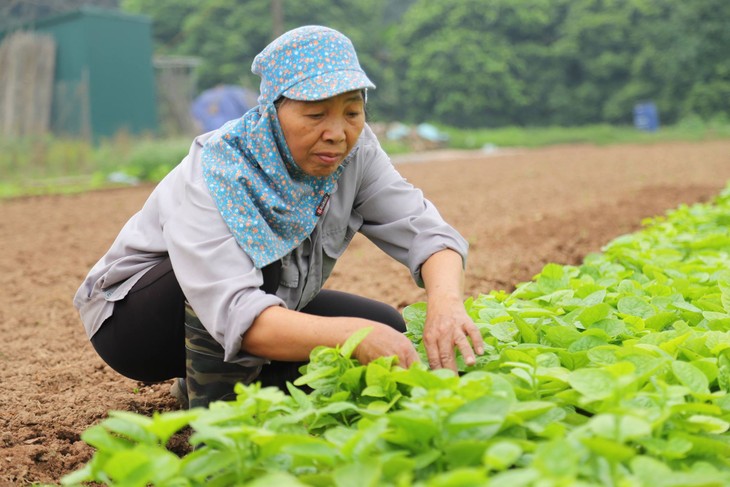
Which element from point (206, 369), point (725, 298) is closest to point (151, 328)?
point (206, 369)

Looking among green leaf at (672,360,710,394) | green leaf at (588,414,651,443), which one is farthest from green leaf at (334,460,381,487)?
green leaf at (672,360,710,394)

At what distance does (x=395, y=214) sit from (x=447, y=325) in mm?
505

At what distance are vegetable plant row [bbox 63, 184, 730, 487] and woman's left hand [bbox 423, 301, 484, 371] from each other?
67mm

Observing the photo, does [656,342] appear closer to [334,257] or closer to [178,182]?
[334,257]

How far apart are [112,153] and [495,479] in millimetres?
12595

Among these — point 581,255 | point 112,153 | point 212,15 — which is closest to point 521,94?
point 212,15

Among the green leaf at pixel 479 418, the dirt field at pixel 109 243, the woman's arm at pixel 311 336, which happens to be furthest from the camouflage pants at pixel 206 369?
the green leaf at pixel 479 418

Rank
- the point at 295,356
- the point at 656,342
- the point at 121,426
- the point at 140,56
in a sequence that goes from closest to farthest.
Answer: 1. the point at 121,426
2. the point at 295,356
3. the point at 656,342
4. the point at 140,56

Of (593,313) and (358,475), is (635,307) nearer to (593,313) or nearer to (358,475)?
(593,313)

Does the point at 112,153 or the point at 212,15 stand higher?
the point at 212,15

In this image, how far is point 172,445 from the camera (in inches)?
91.1

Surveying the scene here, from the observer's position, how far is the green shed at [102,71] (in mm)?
14409

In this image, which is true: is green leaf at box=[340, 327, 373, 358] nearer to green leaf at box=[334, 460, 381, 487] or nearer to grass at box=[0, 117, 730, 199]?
green leaf at box=[334, 460, 381, 487]

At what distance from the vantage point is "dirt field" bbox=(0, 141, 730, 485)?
99.3 inches
